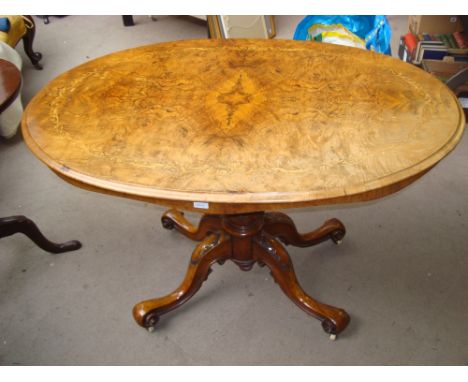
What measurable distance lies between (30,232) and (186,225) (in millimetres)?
595

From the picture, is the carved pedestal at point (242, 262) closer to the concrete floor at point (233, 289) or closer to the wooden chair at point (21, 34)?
the concrete floor at point (233, 289)

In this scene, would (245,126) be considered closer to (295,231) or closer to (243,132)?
(243,132)

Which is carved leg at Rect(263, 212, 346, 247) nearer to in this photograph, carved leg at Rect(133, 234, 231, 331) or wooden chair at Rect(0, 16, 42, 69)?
carved leg at Rect(133, 234, 231, 331)

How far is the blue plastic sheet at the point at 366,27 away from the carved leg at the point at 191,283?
142 cm

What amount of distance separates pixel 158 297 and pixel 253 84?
84 cm

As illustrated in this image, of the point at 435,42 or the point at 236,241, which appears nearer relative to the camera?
the point at 236,241

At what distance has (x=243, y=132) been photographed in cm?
99

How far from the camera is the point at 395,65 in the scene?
49.4 inches

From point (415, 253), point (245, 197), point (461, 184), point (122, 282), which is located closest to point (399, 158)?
point (245, 197)

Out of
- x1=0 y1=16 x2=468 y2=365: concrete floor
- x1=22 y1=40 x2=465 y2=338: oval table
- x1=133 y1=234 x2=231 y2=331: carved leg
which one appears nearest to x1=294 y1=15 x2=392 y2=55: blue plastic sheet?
x1=0 y1=16 x2=468 y2=365: concrete floor

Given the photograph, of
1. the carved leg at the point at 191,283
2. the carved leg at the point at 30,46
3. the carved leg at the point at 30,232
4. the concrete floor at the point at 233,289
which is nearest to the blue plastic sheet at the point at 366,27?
the concrete floor at the point at 233,289

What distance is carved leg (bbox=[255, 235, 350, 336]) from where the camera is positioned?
132cm

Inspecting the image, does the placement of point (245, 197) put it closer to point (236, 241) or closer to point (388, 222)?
point (236, 241)

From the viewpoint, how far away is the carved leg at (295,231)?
149cm
